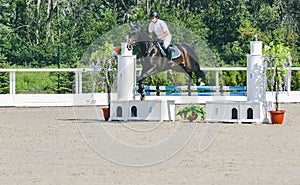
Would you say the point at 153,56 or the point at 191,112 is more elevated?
the point at 153,56

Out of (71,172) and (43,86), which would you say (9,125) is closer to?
(71,172)

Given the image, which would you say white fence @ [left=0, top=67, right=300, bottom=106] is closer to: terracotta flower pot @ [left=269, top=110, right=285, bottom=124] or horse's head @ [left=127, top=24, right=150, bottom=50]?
horse's head @ [left=127, top=24, right=150, bottom=50]

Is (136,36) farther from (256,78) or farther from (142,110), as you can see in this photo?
(256,78)

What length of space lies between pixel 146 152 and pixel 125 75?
5724 mm

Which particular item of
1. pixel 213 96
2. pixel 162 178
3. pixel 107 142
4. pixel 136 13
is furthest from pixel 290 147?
pixel 136 13

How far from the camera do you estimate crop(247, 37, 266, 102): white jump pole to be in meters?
15.8

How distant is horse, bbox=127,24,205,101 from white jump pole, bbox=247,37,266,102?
6.25 feet

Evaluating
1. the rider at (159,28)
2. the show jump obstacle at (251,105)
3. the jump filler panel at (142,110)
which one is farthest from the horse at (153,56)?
the show jump obstacle at (251,105)

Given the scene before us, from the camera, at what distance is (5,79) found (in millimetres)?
23875

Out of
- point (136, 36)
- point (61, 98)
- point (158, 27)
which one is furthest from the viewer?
point (61, 98)

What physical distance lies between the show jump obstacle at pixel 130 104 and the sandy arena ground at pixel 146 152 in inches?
16.6

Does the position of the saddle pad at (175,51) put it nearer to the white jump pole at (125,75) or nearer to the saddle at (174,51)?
the saddle at (174,51)

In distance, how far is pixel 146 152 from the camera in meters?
10.5

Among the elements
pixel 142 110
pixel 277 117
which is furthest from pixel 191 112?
pixel 277 117
